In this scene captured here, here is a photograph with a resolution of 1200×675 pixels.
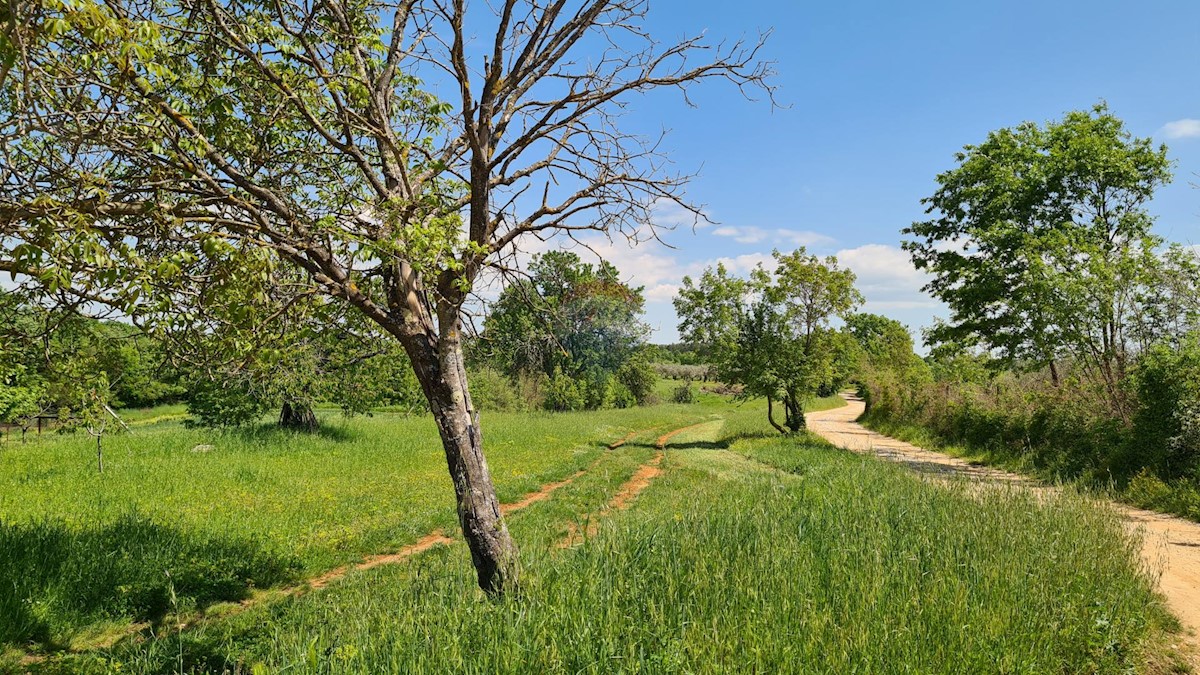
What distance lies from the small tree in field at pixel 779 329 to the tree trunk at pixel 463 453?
20.7 meters

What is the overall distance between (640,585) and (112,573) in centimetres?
735

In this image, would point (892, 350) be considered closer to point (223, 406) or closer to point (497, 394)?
point (497, 394)

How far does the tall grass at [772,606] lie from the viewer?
144 inches

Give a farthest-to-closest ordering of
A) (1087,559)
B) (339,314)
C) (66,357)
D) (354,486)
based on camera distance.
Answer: (354,486), (66,357), (339,314), (1087,559)

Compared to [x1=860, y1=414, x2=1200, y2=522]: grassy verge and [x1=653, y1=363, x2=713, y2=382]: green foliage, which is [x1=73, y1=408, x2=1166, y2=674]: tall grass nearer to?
[x1=860, y1=414, x2=1200, y2=522]: grassy verge

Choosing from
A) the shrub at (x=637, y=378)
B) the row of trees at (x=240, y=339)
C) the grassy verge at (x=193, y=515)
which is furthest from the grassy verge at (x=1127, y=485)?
the shrub at (x=637, y=378)

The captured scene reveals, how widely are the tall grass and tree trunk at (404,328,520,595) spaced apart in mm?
287

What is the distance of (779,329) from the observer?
25.9 metres

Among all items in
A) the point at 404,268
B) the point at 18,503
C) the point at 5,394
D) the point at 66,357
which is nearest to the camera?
the point at 404,268

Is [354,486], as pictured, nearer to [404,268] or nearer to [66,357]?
[66,357]

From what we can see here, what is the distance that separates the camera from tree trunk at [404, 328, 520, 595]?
207 inches

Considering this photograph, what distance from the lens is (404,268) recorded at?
5.27 metres

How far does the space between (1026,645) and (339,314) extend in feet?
22.2

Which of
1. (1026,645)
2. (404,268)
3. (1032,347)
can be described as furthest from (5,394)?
(1032,347)
